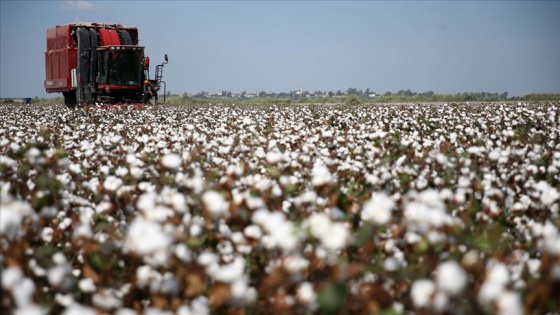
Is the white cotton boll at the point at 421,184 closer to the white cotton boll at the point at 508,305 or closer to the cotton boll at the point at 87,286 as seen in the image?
the white cotton boll at the point at 508,305

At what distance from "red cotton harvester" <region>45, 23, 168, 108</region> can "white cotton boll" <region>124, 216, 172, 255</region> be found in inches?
697

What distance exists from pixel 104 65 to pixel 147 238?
1906 centimetres

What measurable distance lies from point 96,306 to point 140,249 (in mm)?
439

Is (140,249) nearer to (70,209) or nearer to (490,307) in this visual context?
(490,307)

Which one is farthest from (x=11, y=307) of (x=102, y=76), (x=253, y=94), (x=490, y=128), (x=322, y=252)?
(x=253, y=94)

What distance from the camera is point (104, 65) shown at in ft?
67.4

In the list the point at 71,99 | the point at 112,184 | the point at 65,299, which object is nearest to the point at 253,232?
the point at 65,299

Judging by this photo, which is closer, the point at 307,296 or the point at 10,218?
the point at 307,296

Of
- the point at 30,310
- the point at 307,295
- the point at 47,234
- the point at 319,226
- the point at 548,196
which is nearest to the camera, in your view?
the point at 30,310

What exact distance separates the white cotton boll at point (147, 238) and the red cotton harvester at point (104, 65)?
17.7m

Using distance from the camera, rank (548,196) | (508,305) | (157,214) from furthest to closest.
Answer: (548,196), (157,214), (508,305)

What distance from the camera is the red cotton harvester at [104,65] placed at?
809 inches

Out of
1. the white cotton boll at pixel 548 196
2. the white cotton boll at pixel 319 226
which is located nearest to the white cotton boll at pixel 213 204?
the white cotton boll at pixel 319 226

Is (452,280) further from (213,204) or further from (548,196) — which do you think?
(548,196)
